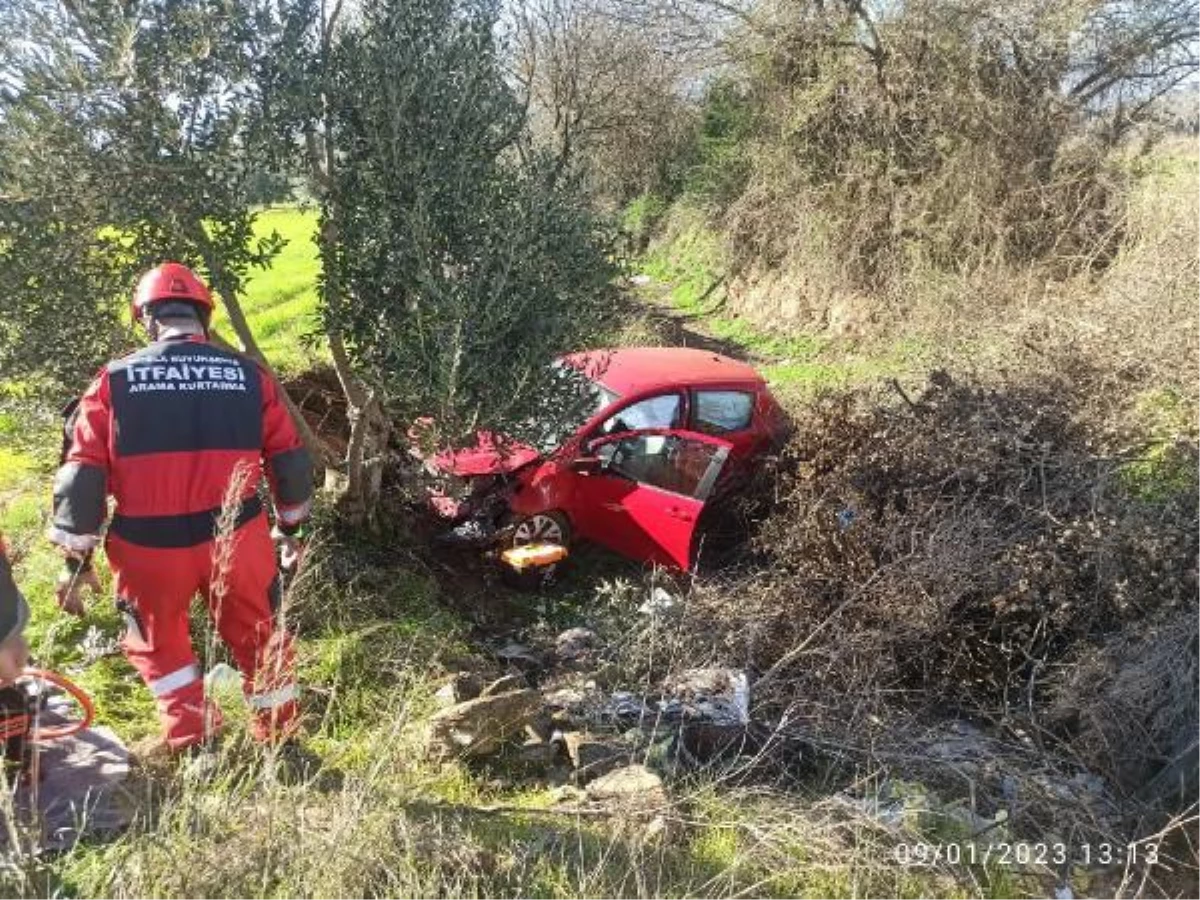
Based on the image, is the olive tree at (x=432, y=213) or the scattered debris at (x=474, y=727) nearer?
the scattered debris at (x=474, y=727)

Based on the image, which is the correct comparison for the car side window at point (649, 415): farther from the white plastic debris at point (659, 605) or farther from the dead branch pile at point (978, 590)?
the white plastic debris at point (659, 605)

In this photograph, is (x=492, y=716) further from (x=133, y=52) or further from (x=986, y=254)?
(x=986, y=254)

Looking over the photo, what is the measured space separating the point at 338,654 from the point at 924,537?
3.62 metres

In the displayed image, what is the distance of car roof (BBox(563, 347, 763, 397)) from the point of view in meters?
7.31

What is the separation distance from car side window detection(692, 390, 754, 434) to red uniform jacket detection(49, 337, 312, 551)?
4.46 meters

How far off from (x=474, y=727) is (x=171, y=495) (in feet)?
5.35

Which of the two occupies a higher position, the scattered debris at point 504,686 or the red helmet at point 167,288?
the red helmet at point 167,288

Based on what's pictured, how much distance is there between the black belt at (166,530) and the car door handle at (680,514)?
11.7 feet

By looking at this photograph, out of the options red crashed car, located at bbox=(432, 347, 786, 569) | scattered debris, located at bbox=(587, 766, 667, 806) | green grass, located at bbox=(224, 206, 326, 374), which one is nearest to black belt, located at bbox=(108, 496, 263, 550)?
scattered debris, located at bbox=(587, 766, 667, 806)

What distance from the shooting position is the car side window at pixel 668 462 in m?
6.45

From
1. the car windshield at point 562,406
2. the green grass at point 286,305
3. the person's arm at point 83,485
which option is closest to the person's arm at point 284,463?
the person's arm at point 83,485

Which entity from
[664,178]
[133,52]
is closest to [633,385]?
[133,52]

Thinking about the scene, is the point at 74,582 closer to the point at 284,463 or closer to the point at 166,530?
the point at 166,530
